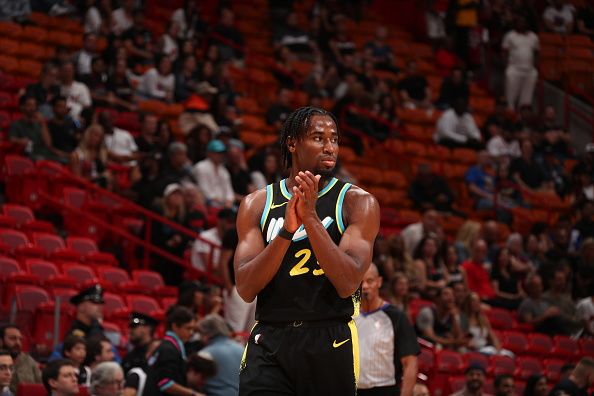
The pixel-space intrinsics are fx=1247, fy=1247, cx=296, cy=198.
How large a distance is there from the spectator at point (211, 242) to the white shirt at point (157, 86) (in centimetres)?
463

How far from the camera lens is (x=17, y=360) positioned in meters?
9.78

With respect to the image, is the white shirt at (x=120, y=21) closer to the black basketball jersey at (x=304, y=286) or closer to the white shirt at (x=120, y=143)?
the white shirt at (x=120, y=143)

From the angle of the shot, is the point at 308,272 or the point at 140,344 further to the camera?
the point at 140,344

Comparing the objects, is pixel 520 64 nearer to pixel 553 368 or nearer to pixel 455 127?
pixel 455 127

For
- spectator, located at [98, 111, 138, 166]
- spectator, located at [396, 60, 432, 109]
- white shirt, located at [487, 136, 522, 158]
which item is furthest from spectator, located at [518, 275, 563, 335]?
spectator, located at [396, 60, 432, 109]

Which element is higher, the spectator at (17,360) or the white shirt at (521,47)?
the white shirt at (521,47)

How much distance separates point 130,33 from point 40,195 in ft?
17.5

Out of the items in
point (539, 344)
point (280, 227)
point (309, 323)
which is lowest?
point (539, 344)

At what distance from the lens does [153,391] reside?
930cm

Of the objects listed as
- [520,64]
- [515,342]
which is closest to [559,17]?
[520,64]

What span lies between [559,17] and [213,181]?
7.02 metres

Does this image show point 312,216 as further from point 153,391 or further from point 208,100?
point 208,100

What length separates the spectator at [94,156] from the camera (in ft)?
50.0

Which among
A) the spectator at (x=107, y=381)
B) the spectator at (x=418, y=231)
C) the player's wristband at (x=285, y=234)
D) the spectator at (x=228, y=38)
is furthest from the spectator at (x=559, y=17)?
the player's wristband at (x=285, y=234)
